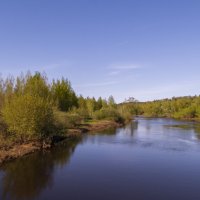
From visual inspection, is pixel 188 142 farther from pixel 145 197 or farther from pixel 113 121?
pixel 113 121

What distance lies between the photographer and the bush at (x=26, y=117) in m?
34.1

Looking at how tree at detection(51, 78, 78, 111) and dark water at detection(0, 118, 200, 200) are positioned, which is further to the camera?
tree at detection(51, 78, 78, 111)

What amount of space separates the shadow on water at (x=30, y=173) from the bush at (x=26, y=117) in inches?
139

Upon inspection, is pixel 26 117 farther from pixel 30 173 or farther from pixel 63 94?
pixel 63 94

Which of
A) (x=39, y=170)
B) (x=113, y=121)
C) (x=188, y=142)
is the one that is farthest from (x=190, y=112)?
(x=39, y=170)

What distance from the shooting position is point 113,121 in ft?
282

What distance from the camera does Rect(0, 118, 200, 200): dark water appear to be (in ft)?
63.3

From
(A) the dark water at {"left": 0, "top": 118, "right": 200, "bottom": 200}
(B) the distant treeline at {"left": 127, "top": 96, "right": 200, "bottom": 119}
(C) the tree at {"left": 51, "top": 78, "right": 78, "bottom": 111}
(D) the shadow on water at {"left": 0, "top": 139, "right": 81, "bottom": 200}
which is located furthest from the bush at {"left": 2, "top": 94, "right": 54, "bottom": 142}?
(B) the distant treeline at {"left": 127, "top": 96, "right": 200, "bottom": 119}

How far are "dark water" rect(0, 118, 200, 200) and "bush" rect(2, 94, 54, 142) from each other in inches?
150

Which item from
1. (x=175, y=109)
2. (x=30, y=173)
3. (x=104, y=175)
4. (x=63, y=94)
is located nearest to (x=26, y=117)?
(x=30, y=173)

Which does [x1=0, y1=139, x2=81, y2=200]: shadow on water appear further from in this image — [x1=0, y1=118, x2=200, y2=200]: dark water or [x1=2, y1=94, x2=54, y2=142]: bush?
[x1=2, y1=94, x2=54, y2=142]: bush

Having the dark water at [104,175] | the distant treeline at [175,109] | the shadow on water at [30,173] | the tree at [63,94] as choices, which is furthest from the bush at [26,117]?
the distant treeline at [175,109]

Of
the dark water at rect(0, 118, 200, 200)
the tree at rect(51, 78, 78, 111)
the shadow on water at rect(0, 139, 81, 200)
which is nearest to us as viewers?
the dark water at rect(0, 118, 200, 200)

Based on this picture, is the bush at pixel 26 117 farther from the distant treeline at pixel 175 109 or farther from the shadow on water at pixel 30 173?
the distant treeline at pixel 175 109
